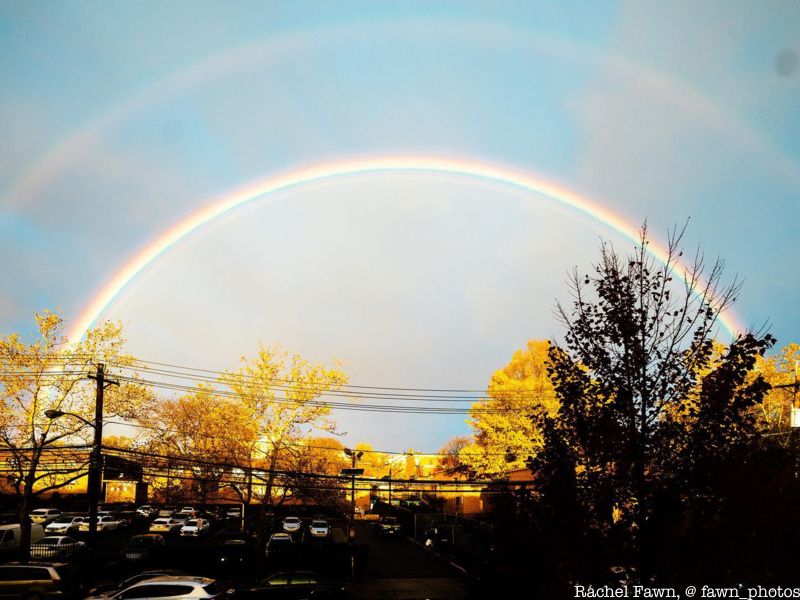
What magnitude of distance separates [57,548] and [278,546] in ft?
47.5

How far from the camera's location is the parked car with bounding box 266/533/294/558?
4020 centimetres

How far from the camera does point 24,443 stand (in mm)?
40281

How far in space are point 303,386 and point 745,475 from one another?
35.3 metres

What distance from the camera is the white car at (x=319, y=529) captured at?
57081 mm

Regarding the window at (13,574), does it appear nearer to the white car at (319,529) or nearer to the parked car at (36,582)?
the parked car at (36,582)

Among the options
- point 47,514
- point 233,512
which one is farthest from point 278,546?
point 233,512

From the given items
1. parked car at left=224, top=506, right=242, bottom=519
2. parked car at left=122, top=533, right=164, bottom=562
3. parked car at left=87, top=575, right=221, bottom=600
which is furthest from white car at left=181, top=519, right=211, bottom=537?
parked car at left=87, top=575, right=221, bottom=600

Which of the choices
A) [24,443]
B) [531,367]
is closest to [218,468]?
[24,443]

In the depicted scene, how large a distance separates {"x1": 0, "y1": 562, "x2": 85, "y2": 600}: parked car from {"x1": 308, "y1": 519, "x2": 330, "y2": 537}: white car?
32.2m

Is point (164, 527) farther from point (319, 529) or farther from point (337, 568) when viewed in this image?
point (337, 568)

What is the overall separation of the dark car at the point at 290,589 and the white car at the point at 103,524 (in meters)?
39.8

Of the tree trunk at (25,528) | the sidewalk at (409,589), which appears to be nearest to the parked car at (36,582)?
the sidewalk at (409,589)

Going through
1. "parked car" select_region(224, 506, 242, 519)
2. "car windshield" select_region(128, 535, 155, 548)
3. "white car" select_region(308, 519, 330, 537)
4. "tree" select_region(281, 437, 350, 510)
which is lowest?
"parked car" select_region(224, 506, 242, 519)

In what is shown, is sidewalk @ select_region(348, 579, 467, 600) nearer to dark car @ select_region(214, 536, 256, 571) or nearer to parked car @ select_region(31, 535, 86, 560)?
dark car @ select_region(214, 536, 256, 571)
